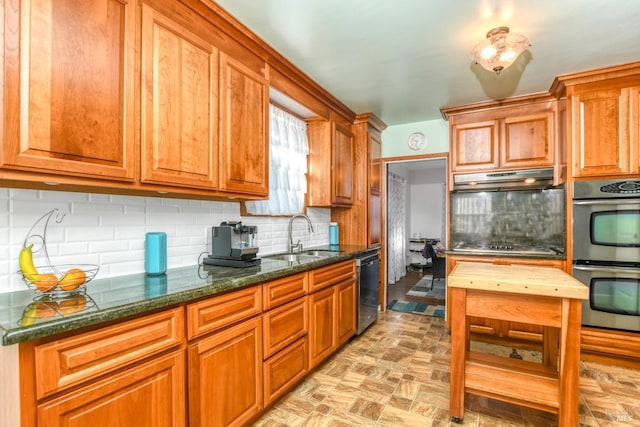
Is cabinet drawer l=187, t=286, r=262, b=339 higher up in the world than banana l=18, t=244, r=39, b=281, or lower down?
lower down

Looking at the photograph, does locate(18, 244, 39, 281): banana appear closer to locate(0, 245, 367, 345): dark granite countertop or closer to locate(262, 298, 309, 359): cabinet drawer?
locate(0, 245, 367, 345): dark granite countertop

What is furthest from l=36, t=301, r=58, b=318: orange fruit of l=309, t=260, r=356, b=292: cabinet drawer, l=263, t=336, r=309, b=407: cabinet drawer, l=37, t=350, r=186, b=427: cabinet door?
l=309, t=260, r=356, b=292: cabinet drawer

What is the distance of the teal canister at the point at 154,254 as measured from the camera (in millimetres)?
1876

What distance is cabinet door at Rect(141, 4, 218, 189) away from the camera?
1592 mm

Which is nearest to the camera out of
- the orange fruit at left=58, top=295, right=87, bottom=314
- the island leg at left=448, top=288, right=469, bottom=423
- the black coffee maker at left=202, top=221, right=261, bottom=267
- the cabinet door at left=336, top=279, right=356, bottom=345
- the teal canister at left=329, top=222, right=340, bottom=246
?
the orange fruit at left=58, top=295, right=87, bottom=314

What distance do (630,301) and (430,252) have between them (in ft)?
9.38

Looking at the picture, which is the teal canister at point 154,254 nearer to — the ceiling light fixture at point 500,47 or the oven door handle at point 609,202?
the ceiling light fixture at point 500,47

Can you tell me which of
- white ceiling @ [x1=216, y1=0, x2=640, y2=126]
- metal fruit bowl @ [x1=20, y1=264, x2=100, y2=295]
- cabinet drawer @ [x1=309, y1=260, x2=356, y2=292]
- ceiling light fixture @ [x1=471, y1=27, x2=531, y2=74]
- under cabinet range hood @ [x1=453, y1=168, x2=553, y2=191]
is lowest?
cabinet drawer @ [x1=309, y1=260, x2=356, y2=292]

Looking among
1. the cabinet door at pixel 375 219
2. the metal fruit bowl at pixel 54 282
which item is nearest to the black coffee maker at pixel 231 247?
the metal fruit bowl at pixel 54 282

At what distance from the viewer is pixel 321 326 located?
2.64m

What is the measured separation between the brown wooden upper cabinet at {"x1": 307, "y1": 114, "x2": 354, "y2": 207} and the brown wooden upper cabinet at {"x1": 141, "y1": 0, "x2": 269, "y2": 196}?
1.21 metres

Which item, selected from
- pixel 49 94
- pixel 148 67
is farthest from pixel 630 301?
pixel 49 94

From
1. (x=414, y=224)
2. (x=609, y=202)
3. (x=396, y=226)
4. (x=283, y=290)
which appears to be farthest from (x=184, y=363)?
(x=414, y=224)

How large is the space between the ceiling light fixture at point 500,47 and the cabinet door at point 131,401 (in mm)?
2557
